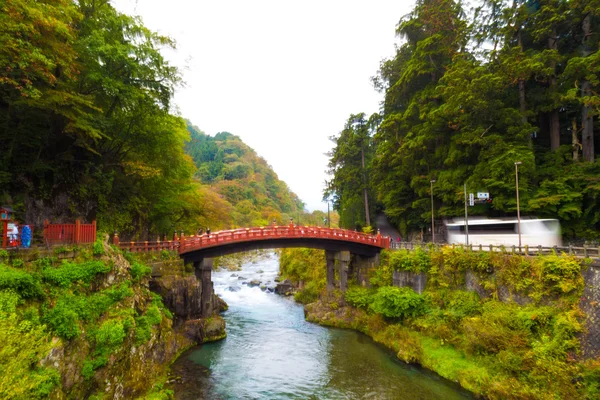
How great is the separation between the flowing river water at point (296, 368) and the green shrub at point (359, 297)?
242 centimetres

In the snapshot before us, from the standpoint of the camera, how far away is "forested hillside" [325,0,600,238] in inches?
855

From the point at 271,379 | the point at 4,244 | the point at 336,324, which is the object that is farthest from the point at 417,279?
the point at 4,244

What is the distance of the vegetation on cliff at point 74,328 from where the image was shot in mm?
8188

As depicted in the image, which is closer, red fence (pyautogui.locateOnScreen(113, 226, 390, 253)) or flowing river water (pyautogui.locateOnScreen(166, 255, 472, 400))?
flowing river water (pyautogui.locateOnScreen(166, 255, 472, 400))

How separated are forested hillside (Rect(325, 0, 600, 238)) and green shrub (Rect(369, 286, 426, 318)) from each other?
9.78 metres

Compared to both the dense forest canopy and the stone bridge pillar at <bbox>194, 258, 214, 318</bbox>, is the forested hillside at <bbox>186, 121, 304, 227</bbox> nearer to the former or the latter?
the stone bridge pillar at <bbox>194, 258, 214, 318</bbox>

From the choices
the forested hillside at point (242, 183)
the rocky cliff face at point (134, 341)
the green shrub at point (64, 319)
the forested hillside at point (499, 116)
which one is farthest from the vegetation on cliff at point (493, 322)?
the forested hillside at point (242, 183)

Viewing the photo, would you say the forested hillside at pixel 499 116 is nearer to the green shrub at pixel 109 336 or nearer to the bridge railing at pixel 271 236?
the bridge railing at pixel 271 236

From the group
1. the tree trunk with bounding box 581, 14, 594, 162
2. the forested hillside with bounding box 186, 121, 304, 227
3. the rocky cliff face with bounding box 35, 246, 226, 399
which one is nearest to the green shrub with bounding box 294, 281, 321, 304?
the rocky cliff face with bounding box 35, 246, 226, 399

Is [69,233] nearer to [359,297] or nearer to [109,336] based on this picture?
[109,336]

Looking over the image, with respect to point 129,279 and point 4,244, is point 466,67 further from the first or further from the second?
point 4,244

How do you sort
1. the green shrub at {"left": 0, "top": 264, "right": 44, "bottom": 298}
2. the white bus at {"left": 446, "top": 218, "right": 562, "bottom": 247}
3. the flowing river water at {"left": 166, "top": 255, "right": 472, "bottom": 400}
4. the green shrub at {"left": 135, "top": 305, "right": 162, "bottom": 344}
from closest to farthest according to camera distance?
the green shrub at {"left": 0, "top": 264, "right": 44, "bottom": 298}
the green shrub at {"left": 135, "top": 305, "right": 162, "bottom": 344}
the flowing river water at {"left": 166, "top": 255, "right": 472, "bottom": 400}
the white bus at {"left": 446, "top": 218, "right": 562, "bottom": 247}

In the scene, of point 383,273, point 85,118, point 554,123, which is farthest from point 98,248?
point 554,123

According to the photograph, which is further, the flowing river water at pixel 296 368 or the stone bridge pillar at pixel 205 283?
the stone bridge pillar at pixel 205 283
